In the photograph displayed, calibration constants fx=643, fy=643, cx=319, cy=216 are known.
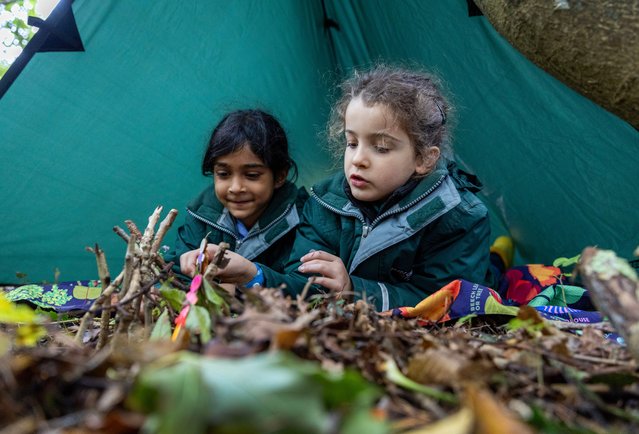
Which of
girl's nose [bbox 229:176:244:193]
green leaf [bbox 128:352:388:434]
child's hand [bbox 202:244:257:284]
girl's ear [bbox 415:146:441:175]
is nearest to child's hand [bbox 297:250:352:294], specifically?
child's hand [bbox 202:244:257:284]

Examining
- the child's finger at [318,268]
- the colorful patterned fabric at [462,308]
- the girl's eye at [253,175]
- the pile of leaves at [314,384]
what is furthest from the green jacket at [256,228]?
the pile of leaves at [314,384]

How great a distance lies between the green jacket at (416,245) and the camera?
→ 6.61 feet

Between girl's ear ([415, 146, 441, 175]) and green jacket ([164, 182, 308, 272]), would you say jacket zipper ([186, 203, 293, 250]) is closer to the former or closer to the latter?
green jacket ([164, 182, 308, 272])

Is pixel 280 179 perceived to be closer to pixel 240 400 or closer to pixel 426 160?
pixel 426 160

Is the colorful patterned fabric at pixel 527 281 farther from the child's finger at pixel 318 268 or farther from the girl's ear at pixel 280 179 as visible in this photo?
the girl's ear at pixel 280 179

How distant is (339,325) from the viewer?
0.86 m

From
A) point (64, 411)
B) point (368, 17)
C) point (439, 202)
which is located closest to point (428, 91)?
point (439, 202)

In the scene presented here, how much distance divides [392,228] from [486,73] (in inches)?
39.2

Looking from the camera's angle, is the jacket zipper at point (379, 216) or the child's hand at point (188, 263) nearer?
the child's hand at point (188, 263)

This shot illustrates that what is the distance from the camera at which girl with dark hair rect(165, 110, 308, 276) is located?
2.45 meters

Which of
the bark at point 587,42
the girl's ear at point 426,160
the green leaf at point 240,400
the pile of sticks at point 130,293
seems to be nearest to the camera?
the green leaf at point 240,400

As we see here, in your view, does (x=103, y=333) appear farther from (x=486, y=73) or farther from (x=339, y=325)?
(x=486, y=73)

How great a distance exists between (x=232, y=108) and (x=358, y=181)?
1161mm

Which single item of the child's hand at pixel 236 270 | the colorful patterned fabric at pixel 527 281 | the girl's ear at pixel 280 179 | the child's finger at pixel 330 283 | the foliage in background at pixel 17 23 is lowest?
the colorful patterned fabric at pixel 527 281
